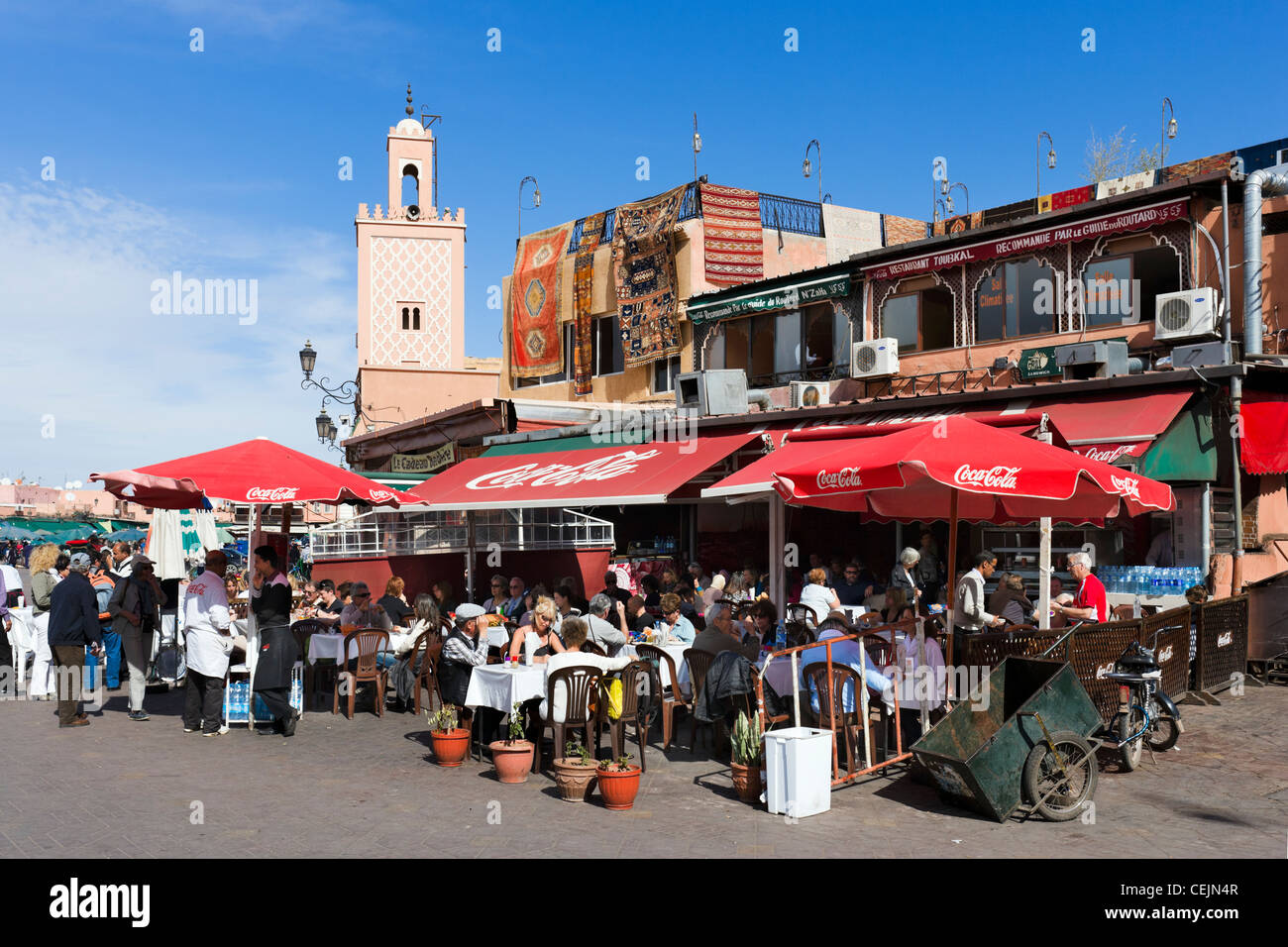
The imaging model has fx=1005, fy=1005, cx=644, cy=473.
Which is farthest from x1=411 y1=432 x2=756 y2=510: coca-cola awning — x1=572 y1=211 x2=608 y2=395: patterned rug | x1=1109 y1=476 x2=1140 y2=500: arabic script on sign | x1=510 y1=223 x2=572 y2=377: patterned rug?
x1=510 y1=223 x2=572 y2=377: patterned rug

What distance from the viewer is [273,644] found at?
9.53 metres

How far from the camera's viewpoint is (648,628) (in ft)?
35.5

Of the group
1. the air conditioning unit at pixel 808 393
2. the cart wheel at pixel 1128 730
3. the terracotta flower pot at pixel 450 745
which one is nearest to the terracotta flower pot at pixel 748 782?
the terracotta flower pot at pixel 450 745

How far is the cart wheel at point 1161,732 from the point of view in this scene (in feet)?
26.8

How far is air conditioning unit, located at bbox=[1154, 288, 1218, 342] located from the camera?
42.7ft

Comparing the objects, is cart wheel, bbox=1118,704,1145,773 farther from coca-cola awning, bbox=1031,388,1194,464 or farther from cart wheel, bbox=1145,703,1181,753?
coca-cola awning, bbox=1031,388,1194,464

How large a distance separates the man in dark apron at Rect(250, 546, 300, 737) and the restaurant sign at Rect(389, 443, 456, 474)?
529 inches

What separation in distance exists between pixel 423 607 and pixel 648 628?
7.85ft

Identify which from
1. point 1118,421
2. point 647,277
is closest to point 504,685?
point 1118,421

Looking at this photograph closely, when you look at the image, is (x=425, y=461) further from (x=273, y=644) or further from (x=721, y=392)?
(x=273, y=644)

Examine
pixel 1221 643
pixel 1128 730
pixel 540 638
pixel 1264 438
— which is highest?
pixel 1264 438

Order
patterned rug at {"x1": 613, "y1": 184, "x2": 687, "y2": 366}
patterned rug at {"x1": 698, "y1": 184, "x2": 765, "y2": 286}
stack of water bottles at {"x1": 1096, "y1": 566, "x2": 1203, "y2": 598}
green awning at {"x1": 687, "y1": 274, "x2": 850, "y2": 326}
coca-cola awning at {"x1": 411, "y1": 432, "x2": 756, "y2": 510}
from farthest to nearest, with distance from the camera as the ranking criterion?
patterned rug at {"x1": 613, "y1": 184, "x2": 687, "y2": 366}, patterned rug at {"x1": 698, "y1": 184, "x2": 765, "y2": 286}, green awning at {"x1": 687, "y1": 274, "x2": 850, "y2": 326}, coca-cola awning at {"x1": 411, "y1": 432, "x2": 756, "y2": 510}, stack of water bottles at {"x1": 1096, "y1": 566, "x2": 1203, "y2": 598}
